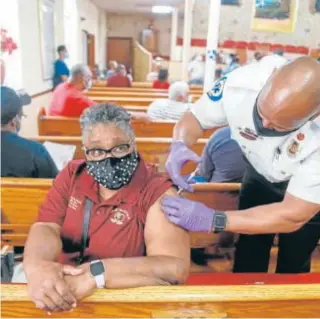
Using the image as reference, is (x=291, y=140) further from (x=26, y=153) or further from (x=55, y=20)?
(x=55, y=20)

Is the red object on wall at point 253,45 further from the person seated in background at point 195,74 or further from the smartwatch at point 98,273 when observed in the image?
the smartwatch at point 98,273

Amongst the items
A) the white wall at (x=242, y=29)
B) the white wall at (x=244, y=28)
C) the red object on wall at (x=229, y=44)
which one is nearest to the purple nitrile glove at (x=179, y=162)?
the white wall at (x=244, y=28)

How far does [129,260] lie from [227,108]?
0.80 meters

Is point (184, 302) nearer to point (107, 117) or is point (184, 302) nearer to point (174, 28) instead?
point (107, 117)

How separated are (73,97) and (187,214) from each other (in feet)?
8.63

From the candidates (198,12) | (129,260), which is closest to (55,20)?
(198,12)

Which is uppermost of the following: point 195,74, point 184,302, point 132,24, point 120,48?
point 132,24

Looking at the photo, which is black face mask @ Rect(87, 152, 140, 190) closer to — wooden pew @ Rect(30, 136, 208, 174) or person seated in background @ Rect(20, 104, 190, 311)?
person seated in background @ Rect(20, 104, 190, 311)

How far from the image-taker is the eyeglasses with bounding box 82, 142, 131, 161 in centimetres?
132

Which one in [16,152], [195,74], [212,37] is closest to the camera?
[16,152]

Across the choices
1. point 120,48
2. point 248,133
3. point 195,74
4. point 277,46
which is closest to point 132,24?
point 120,48

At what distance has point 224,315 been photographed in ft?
3.25

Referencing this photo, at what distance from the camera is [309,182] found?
130 centimetres

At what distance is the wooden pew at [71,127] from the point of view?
3.46 metres
